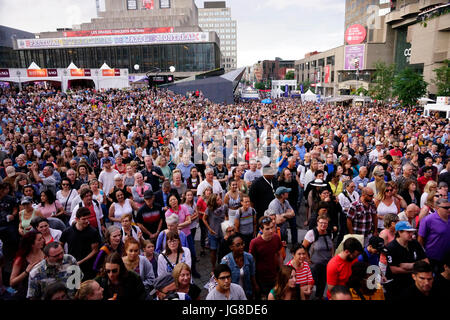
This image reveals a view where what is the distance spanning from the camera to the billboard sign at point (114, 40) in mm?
63438

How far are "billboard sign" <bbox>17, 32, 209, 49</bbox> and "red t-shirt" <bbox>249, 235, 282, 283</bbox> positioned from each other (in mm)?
66298

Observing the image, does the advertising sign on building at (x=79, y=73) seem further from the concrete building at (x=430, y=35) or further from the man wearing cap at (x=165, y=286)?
the man wearing cap at (x=165, y=286)

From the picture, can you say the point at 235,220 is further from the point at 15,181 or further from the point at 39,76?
the point at 39,76

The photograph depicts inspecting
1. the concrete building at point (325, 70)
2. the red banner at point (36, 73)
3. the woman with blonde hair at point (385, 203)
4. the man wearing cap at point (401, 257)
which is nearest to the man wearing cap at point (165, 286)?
the man wearing cap at point (401, 257)

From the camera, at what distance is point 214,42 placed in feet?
210

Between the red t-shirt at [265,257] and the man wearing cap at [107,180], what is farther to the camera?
the man wearing cap at [107,180]

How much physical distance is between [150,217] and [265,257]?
6.73 ft

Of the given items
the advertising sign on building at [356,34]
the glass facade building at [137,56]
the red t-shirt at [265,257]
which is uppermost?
the advertising sign on building at [356,34]

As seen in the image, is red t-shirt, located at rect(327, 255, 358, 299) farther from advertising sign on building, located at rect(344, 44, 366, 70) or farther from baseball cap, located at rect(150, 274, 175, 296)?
advertising sign on building, located at rect(344, 44, 366, 70)

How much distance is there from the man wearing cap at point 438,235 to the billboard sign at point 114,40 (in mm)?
66171

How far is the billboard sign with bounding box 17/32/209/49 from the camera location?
208 ft

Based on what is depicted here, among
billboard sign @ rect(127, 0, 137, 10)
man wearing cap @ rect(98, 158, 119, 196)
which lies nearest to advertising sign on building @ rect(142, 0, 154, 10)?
billboard sign @ rect(127, 0, 137, 10)
